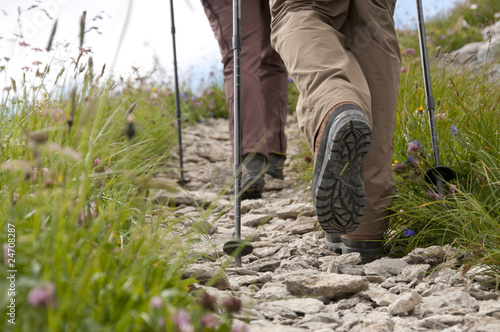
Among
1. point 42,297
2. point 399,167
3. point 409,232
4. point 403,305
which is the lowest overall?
point 403,305

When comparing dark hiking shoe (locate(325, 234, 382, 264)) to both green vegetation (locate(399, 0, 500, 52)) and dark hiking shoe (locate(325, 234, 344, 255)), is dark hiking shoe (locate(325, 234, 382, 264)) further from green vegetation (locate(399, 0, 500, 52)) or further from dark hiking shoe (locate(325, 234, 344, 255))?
green vegetation (locate(399, 0, 500, 52))

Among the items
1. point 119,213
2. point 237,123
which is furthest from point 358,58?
point 119,213

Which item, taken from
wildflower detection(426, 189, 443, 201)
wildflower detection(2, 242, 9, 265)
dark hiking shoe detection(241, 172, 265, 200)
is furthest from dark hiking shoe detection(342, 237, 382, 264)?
A: wildflower detection(2, 242, 9, 265)

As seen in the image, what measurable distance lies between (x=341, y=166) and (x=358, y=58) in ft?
2.09

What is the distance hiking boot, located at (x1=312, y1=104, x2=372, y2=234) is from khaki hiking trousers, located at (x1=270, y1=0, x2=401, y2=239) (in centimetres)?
16

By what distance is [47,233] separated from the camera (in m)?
1.05

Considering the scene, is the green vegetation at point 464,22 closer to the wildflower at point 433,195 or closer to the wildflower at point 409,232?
the wildflower at point 433,195

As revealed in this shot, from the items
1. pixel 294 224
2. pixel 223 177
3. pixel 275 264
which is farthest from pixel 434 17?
pixel 275 264

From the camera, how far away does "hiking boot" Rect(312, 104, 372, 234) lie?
178 centimetres

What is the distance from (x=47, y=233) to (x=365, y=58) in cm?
163

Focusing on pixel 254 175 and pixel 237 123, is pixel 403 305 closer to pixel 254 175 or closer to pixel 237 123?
pixel 237 123

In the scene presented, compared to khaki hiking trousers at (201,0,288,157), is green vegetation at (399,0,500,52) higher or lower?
higher

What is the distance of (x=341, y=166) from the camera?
185 cm

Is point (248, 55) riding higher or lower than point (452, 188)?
higher
